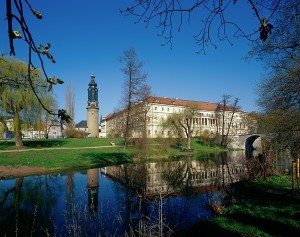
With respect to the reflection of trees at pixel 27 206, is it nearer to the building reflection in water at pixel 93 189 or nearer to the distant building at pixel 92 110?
the building reflection in water at pixel 93 189

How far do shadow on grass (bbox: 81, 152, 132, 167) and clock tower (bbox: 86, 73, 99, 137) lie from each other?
5022 centimetres

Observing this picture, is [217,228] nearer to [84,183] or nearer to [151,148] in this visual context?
[84,183]

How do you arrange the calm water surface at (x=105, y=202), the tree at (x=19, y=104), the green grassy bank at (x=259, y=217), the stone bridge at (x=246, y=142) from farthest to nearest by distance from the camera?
the stone bridge at (x=246, y=142) < the tree at (x=19, y=104) < the calm water surface at (x=105, y=202) < the green grassy bank at (x=259, y=217)

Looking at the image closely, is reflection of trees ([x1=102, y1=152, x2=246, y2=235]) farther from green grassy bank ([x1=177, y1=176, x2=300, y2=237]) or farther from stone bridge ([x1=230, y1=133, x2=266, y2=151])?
stone bridge ([x1=230, y1=133, x2=266, y2=151])

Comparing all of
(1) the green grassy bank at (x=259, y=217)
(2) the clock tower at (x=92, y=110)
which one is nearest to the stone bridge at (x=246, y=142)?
(2) the clock tower at (x=92, y=110)

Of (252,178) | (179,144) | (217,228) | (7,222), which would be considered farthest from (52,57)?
(179,144)

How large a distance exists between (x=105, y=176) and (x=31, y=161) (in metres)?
7.73

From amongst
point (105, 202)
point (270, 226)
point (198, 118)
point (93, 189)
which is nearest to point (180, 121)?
point (198, 118)

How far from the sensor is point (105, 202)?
12.4 m

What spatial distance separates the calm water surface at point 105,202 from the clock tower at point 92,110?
61105 millimetres

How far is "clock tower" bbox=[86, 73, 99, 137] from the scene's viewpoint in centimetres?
8131

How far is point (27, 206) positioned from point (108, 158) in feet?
57.6

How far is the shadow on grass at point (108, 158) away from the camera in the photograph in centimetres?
2706

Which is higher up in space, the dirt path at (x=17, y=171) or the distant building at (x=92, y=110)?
the distant building at (x=92, y=110)
